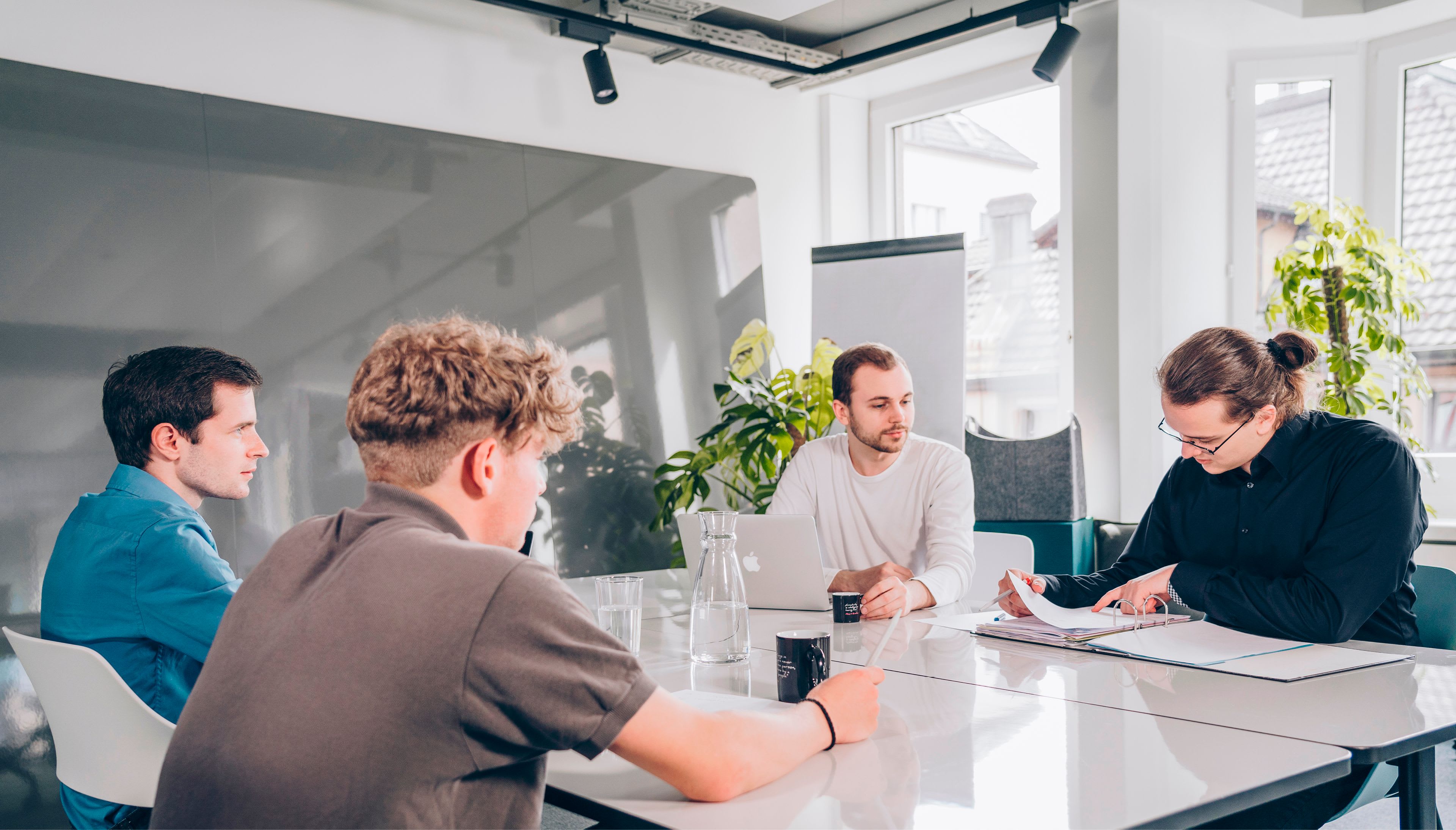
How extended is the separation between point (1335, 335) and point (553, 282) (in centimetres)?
298

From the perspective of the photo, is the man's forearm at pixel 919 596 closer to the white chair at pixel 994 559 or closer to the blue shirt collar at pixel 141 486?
the white chair at pixel 994 559

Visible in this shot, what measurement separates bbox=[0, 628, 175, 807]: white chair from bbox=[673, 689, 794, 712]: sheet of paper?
779 mm

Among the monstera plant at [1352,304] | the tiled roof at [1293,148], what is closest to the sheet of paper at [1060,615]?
the monstera plant at [1352,304]

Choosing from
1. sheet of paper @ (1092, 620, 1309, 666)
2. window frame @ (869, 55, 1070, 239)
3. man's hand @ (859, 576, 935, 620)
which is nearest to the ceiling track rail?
window frame @ (869, 55, 1070, 239)

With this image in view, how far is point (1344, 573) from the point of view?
1852 millimetres

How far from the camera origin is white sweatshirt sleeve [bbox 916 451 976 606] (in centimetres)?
247

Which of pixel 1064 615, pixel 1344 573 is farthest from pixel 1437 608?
pixel 1064 615

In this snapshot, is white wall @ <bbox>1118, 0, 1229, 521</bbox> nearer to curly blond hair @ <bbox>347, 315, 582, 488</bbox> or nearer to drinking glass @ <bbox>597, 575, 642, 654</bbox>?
drinking glass @ <bbox>597, 575, 642, 654</bbox>

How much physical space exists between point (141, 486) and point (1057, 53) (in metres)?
3.39

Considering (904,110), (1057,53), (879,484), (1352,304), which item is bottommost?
(879,484)

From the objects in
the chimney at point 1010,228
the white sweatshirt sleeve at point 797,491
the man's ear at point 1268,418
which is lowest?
the white sweatshirt sleeve at point 797,491

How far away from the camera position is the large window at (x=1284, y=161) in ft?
14.2

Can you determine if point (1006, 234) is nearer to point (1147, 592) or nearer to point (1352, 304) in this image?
point (1352, 304)

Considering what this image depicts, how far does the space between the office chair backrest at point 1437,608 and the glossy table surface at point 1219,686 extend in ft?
0.74
